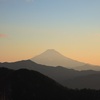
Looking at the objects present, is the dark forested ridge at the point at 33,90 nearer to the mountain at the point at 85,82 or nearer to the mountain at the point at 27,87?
the mountain at the point at 27,87

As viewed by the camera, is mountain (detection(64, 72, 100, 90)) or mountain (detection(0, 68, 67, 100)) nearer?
mountain (detection(0, 68, 67, 100))

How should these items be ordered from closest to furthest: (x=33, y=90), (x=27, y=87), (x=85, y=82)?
(x=33, y=90)
(x=27, y=87)
(x=85, y=82)

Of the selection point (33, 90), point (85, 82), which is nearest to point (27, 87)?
point (33, 90)

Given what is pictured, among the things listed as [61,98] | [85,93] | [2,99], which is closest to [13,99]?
[2,99]

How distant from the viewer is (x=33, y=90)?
48.2 metres

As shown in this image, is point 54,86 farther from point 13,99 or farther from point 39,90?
point 13,99

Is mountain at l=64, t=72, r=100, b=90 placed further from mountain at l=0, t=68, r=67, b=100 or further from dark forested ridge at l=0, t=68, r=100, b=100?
dark forested ridge at l=0, t=68, r=100, b=100

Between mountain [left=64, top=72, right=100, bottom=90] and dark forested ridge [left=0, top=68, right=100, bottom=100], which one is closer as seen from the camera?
dark forested ridge [left=0, top=68, right=100, bottom=100]

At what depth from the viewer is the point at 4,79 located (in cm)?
5231

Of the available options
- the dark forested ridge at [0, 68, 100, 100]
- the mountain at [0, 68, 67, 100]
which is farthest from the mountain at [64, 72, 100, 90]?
the dark forested ridge at [0, 68, 100, 100]

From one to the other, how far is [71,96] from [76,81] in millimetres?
92088

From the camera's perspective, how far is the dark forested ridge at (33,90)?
46.7 meters

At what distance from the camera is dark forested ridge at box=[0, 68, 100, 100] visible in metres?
46.7

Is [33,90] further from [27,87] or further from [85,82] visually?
[85,82]
